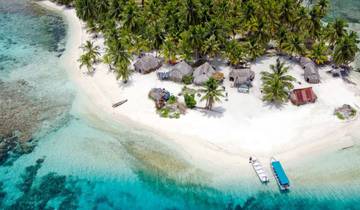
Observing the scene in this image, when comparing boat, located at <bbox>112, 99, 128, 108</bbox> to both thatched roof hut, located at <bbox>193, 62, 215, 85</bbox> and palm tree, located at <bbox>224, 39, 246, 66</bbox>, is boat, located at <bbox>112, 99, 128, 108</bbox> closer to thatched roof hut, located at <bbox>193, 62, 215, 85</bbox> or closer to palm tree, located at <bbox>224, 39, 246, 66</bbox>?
thatched roof hut, located at <bbox>193, 62, 215, 85</bbox>

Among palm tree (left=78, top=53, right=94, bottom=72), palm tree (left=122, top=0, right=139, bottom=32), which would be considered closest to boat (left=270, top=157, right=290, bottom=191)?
palm tree (left=78, top=53, right=94, bottom=72)

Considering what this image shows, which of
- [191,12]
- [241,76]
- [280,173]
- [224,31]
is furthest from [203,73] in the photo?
[280,173]

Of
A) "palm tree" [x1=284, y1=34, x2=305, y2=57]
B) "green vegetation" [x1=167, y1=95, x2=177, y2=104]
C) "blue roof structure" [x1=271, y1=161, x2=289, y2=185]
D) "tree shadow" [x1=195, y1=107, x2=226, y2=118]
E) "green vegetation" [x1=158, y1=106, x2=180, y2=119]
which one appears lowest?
"blue roof structure" [x1=271, y1=161, x2=289, y2=185]

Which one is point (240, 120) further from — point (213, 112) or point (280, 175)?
point (280, 175)

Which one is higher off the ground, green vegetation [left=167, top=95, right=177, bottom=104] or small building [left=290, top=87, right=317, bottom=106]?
small building [left=290, top=87, right=317, bottom=106]

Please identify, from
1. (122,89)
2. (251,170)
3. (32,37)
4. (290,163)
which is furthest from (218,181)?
(32,37)
